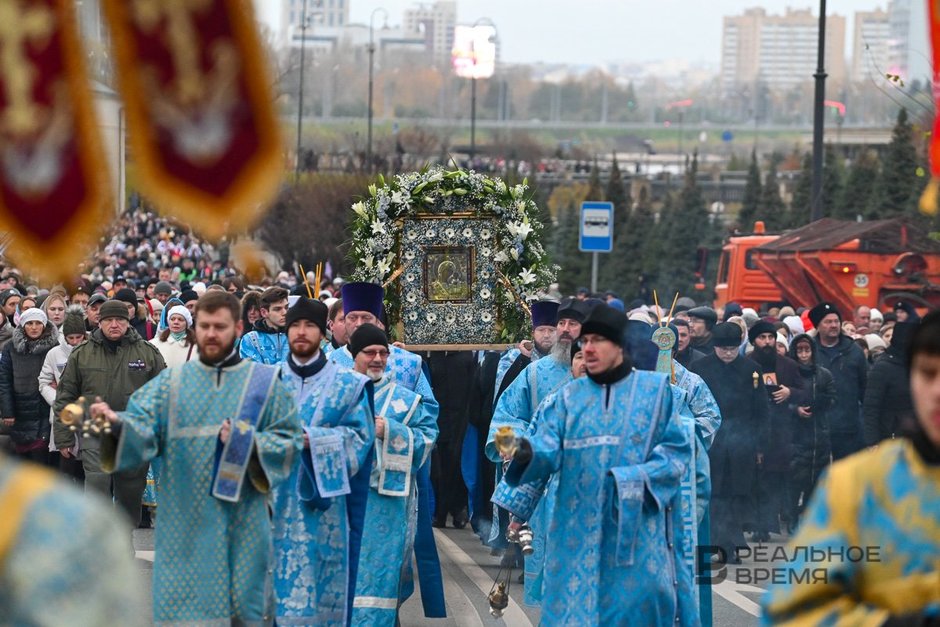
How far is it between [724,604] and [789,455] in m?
3.55

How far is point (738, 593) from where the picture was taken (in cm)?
1117

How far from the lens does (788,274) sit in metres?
29.6

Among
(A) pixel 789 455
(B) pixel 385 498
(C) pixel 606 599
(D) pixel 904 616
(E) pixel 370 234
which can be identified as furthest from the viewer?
(A) pixel 789 455

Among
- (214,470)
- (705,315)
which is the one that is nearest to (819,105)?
(705,315)

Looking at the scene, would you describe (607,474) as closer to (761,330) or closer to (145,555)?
(145,555)

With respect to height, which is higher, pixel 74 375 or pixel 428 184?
pixel 428 184

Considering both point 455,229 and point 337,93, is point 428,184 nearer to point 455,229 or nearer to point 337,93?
point 455,229

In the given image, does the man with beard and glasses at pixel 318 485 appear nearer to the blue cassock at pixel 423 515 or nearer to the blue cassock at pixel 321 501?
the blue cassock at pixel 321 501

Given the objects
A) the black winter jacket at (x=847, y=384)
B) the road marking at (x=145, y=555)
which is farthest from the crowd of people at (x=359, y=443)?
the black winter jacket at (x=847, y=384)

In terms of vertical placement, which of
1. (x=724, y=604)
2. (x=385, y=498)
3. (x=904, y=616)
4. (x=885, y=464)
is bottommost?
(x=724, y=604)

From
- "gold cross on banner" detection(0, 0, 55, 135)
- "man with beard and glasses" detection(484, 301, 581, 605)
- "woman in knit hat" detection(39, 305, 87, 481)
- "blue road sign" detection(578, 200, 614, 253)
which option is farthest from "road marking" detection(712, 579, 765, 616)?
"blue road sign" detection(578, 200, 614, 253)

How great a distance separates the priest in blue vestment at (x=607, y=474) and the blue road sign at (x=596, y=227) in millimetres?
13549

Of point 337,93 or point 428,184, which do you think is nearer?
point 337,93

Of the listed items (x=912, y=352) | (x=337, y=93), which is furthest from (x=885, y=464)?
(x=337, y=93)
